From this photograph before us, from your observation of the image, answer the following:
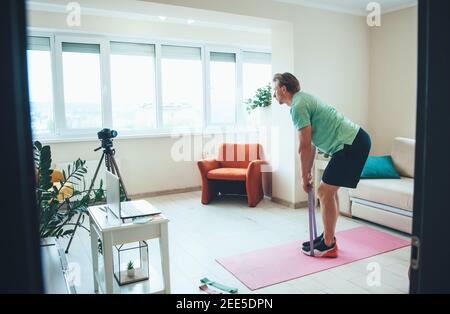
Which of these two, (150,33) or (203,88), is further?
(203,88)

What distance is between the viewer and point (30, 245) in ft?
1.84

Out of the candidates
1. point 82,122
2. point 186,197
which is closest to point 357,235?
point 186,197

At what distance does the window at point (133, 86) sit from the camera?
5.14m

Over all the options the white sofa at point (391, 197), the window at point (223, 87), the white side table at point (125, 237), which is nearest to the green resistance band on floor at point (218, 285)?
the white side table at point (125, 237)

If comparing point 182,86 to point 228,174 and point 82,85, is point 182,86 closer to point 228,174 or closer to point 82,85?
point 82,85

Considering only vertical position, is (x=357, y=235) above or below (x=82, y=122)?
below

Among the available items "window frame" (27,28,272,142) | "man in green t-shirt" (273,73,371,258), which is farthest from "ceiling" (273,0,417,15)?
"man in green t-shirt" (273,73,371,258)

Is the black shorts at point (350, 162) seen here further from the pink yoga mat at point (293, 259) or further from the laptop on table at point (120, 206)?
the laptop on table at point (120, 206)

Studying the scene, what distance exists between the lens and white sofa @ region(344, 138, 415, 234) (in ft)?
11.4

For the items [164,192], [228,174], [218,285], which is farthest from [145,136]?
[218,285]

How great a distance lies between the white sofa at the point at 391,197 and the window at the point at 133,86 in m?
3.02
